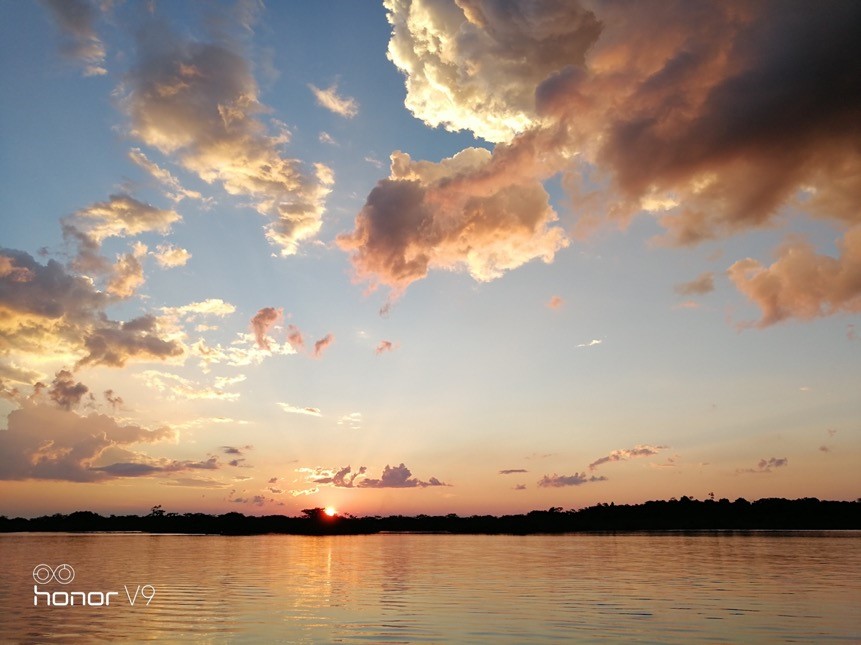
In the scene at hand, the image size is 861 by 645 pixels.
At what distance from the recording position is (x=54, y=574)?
72000mm

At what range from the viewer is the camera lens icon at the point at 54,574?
2555 inches

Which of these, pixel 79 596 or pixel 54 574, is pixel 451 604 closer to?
pixel 79 596

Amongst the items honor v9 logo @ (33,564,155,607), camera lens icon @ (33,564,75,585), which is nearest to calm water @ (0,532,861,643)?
honor v9 logo @ (33,564,155,607)

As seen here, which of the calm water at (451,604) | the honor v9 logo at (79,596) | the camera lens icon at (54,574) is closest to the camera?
the calm water at (451,604)

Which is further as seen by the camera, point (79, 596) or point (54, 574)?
point (54, 574)

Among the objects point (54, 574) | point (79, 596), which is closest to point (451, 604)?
point (79, 596)

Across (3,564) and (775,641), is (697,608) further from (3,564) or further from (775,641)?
(3,564)

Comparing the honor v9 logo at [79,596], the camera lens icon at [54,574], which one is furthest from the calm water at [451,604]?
the camera lens icon at [54,574]

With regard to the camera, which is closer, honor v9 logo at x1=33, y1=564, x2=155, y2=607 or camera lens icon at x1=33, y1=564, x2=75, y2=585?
honor v9 logo at x1=33, y1=564, x2=155, y2=607

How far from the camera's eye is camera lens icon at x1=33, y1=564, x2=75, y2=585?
2555 inches

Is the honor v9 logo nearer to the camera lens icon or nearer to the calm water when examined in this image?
the camera lens icon

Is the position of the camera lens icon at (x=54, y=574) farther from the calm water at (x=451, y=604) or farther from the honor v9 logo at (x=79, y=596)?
the calm water at (x=451, y=604)

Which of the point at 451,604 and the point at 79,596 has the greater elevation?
the point at 451,604

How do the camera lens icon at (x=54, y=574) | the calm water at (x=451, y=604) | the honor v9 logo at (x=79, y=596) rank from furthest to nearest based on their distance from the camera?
the camera lens icon at (x=54, y=574)
the honor v9 logo at (x=79, y=596)
the calm water at (x=451, y=604)
